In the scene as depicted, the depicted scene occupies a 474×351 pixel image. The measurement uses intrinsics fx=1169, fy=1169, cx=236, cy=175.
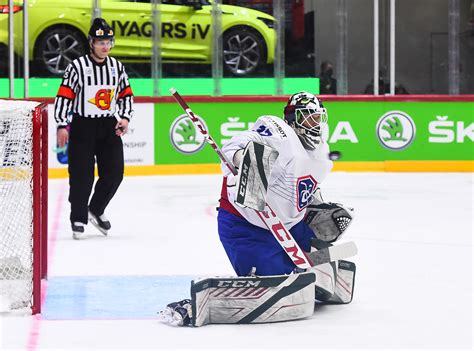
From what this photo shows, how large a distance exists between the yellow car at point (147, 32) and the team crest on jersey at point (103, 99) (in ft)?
15.7

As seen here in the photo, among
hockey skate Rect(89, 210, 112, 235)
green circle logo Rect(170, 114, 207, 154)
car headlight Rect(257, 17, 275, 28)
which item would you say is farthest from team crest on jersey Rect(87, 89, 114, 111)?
car headlight Rect(257, 17, 275, 28)

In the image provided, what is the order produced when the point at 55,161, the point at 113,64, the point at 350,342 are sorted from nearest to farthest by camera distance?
the point at 350,342, the point at 113,64, the point at 55,161

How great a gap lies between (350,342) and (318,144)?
0.88 m

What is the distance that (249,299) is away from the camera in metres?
4.50

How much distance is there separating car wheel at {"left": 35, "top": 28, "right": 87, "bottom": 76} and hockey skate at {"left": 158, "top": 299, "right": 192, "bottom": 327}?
306 inches

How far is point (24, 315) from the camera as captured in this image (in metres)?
4.71

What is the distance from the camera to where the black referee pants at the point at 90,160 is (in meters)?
7.14

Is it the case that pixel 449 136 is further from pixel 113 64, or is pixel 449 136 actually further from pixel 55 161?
pixel 113 64

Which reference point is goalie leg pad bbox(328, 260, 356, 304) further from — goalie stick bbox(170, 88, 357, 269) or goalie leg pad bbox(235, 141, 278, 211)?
goalie leg pad bbox(235, 141, 278, 211)

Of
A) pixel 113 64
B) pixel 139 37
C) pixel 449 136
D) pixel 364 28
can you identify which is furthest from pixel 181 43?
pixel 113 64

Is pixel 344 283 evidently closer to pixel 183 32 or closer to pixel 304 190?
pixel 304 190

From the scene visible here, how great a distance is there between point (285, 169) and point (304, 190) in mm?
136

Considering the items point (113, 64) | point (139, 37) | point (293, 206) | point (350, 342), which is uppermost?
point (139, 37)

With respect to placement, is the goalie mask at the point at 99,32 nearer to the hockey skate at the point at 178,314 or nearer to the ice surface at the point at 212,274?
Answer: the ice surface at the point at 212,274
